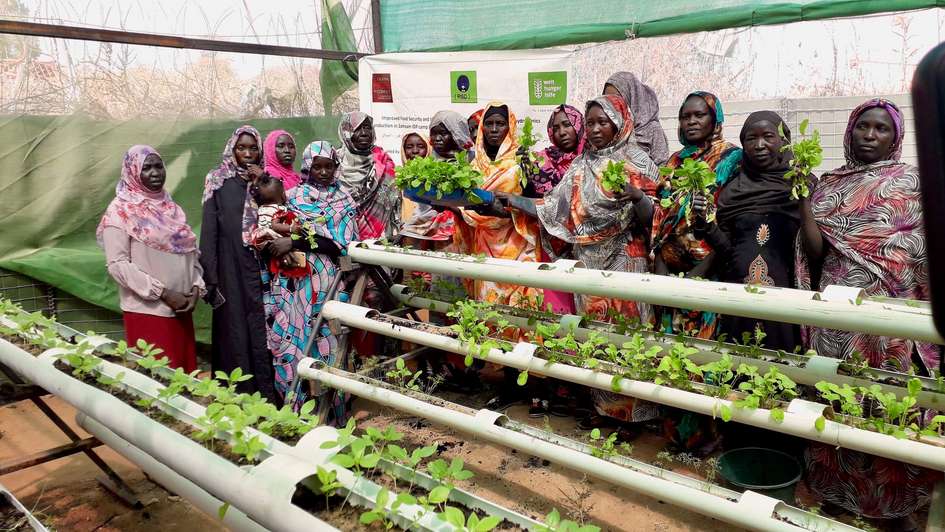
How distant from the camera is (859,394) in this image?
2.34m

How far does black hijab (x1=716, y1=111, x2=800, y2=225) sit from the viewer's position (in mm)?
3133

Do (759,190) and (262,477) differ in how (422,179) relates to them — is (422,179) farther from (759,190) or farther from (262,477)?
(262,477)

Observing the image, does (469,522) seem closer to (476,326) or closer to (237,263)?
(476,326)

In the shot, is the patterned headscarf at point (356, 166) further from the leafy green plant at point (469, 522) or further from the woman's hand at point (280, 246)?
the leafy green plant at point (469, 522)

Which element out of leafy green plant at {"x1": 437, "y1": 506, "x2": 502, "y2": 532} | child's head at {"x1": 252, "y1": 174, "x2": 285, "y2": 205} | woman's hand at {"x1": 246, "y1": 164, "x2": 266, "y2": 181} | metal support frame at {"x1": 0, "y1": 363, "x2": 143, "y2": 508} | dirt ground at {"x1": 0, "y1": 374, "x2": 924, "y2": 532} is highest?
woman's hand at {"x1": 246, "y1": 164, "x2": 266, "y2": 181}

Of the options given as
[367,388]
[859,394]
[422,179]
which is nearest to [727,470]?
[859,394]

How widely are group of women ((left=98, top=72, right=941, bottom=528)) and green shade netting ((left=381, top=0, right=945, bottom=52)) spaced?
5.25ft

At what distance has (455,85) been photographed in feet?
22.4

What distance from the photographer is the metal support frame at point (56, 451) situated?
9.91ft

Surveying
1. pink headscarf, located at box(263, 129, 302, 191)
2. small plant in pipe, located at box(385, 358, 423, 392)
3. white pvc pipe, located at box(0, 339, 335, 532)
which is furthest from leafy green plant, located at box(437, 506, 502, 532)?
pink headscarf, located at box(263, 129, 302, 191)

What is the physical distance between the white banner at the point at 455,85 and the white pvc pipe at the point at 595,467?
3657 millimetres

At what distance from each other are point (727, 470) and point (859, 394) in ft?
3.44

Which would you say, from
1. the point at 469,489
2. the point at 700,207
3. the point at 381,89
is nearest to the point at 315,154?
the point at 469,489

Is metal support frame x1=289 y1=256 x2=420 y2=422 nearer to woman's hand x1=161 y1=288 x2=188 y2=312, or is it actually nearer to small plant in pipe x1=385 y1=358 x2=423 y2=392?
small plant in pipe x1=385 y1=358 x2=423 y2=392
